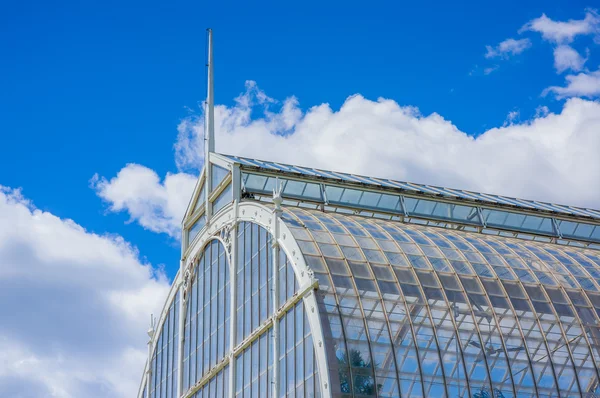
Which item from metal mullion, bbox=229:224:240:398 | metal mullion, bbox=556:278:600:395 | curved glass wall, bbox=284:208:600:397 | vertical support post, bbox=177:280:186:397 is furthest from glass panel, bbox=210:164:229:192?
metal mullion, bbox=556:278:600:395

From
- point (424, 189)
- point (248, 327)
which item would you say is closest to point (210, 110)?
point (424, 189)

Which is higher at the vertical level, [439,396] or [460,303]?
[460,303]

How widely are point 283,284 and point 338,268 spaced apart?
8.85ft

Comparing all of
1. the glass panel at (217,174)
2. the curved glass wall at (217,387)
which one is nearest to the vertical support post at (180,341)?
the curved glass wall at (217,387)

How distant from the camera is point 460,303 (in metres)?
36.6

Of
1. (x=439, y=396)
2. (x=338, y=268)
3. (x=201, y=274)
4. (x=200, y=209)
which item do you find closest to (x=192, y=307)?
(x=201, y=274)

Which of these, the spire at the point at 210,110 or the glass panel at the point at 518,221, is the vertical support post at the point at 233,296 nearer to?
the spire at the point at 210,110

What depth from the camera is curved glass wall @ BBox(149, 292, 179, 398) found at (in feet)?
162

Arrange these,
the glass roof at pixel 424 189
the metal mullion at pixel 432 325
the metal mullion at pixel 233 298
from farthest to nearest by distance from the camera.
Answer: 1. the glass roof at pixel 424 189
2. the metal mullion at pixel 233 298
3. the metal mullion at pixel 432 325

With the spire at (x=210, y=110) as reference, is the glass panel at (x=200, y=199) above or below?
below

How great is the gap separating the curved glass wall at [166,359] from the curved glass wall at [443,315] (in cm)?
1230

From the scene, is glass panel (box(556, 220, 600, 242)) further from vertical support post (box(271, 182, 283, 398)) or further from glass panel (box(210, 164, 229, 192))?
vertical support post (box(271, 182, 283, 398))

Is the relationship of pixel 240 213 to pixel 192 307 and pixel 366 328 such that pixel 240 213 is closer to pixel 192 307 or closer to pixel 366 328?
pixel 192 307

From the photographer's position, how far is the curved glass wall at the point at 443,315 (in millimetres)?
33656
